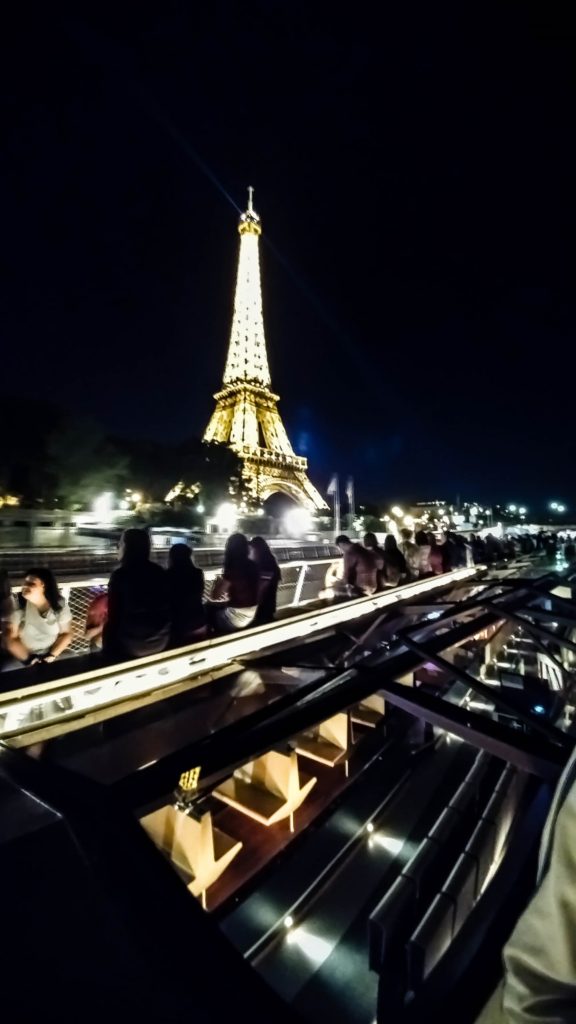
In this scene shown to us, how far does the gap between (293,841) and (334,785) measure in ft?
2.14

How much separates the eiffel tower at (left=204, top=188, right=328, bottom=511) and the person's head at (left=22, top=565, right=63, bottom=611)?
4448 cm

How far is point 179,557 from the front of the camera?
147 inches

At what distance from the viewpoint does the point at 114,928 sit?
2.43 feet

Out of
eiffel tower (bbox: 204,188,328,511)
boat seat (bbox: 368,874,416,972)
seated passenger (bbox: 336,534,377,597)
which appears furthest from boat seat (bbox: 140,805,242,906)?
eiffel tower (bbox: 204,188,328,511)

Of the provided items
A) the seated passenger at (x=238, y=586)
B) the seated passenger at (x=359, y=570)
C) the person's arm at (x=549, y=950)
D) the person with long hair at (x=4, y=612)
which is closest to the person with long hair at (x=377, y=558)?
the seated passenger at (x=359, y=570)

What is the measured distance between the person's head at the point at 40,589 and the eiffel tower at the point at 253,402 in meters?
44.5

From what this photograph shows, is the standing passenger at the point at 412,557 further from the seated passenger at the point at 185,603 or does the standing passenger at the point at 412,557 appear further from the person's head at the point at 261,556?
the seated passenger at the point at 185,603

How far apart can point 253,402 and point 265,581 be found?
47.7m

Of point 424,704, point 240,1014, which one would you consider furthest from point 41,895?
point 424,704

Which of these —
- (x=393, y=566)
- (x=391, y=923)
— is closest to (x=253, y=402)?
(x=393, y=566)

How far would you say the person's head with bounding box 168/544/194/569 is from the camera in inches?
145

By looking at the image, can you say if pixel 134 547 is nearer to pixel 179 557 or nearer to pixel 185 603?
pixel 179 557

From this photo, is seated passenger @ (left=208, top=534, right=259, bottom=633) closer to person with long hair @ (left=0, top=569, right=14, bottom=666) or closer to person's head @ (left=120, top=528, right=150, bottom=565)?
person's head @ (left=120, top=528, right=150, bottom=565)

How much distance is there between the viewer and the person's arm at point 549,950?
28.3 inches
